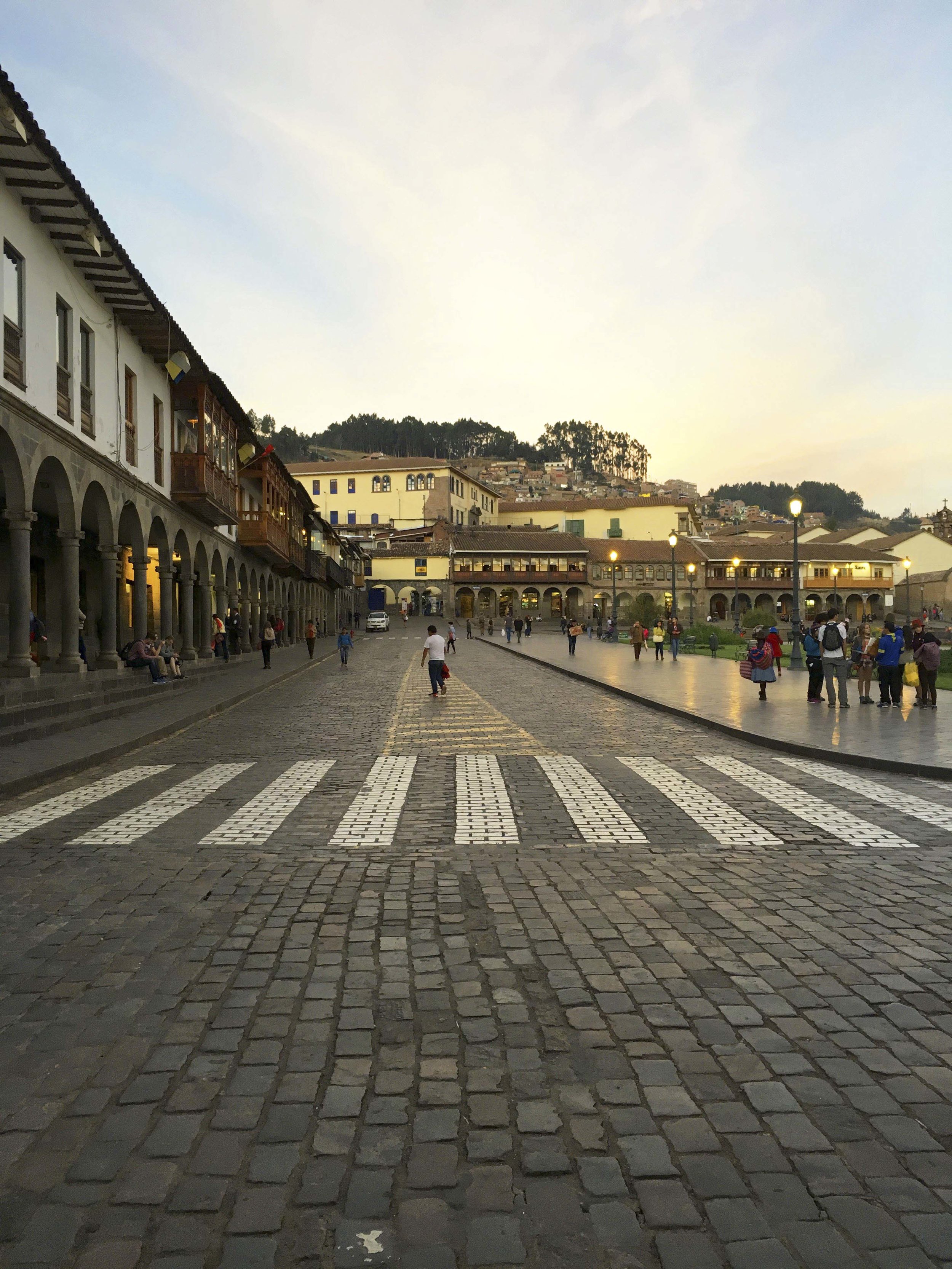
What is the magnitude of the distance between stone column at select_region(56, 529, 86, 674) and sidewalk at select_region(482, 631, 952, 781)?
10711 mm

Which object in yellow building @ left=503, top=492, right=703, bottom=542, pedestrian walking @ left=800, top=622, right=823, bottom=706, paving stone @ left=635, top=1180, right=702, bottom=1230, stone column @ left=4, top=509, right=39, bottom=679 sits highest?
yellow building @ left=503, top=492, right=703, bottom=542

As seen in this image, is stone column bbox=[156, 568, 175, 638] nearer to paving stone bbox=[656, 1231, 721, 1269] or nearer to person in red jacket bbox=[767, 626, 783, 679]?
person in red jacket bbox=[767, 626, 783, 679]

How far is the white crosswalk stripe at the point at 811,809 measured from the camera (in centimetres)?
658

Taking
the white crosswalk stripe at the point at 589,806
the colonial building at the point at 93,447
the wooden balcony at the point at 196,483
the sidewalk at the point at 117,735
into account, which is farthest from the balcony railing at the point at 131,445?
the white crosswalk stripe at the point at 589,806

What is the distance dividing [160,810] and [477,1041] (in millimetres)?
5189

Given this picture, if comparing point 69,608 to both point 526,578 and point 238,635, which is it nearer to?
point 238,635

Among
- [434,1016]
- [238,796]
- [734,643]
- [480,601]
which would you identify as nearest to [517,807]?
[238,796]

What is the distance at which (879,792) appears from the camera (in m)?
8.47

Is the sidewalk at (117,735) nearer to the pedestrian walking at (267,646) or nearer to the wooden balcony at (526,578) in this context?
the pedestrian walking at (267,646)

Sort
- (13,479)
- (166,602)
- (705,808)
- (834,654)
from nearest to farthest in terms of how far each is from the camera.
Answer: (705,808) → (13,479) → (834,654) → (166,602)

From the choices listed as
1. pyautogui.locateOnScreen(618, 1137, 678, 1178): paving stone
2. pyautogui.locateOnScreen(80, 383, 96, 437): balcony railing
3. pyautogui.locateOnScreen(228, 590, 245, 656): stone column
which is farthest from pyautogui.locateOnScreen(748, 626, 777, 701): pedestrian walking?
pyautogui.locateOnScreen(228, 590, 245, 656): stone column

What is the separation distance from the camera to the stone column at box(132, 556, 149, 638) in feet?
71.2

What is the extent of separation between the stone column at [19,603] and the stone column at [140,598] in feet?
20.9

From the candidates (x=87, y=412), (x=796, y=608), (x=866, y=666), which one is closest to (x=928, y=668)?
(x=866, y=666)
